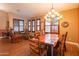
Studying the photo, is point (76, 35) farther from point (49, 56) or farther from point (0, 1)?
point (0, 1)

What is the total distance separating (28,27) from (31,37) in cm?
22

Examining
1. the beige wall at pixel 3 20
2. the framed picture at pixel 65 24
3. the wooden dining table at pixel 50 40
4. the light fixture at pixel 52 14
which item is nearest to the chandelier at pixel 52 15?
the light fixture at pixel 52 14

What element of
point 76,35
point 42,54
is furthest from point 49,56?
point 76,35

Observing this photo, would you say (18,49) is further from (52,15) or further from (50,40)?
(52,15)

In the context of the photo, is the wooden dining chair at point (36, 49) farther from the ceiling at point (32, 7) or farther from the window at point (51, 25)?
the ceiling at point (32, 7)

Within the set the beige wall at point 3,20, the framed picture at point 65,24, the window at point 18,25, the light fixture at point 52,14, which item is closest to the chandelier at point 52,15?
the light fixture at point 52,14

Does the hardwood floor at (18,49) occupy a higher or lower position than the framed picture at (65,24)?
lower

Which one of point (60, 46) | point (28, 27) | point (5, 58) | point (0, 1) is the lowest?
point (5, 58)

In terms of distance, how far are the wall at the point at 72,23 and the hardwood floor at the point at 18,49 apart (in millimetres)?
182

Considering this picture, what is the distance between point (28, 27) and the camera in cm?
201

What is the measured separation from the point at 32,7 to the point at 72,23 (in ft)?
2.89

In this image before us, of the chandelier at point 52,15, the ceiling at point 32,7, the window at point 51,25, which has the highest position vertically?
the ceiling at point 32,7

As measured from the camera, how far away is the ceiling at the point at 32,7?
193cm

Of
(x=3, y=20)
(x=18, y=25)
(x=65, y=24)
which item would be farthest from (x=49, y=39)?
(x=3, y=20)
